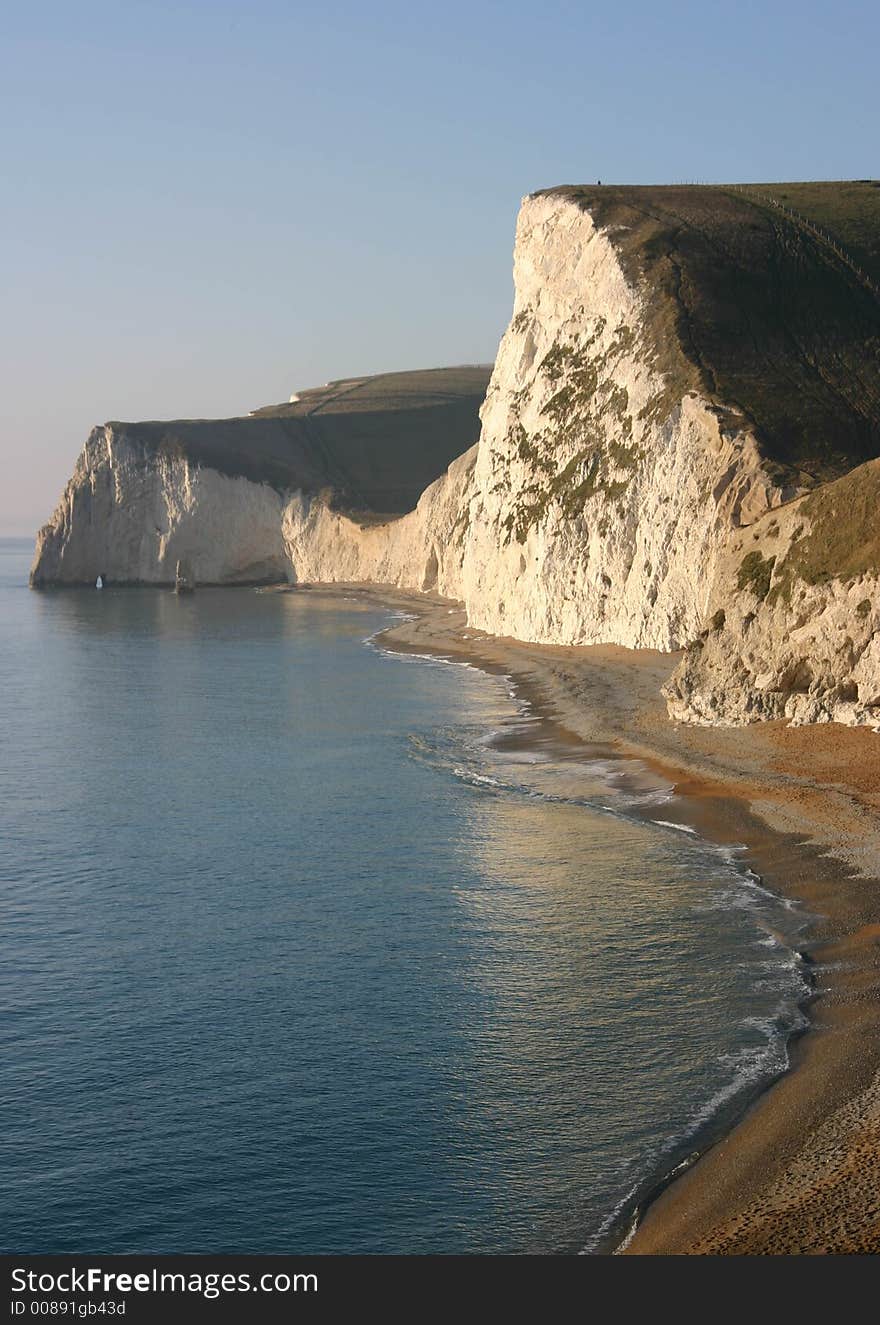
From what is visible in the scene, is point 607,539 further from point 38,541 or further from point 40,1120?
point 38,541

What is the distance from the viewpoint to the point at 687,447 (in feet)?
214

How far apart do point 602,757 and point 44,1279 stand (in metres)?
32.5

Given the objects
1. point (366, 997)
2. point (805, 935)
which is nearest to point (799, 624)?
point (805, 935)

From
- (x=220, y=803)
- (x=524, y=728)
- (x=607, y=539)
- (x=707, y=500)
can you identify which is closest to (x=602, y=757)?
(x=524, y=728)

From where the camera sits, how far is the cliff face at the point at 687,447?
4675 cm

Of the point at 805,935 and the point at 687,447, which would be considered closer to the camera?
the point at 805,935

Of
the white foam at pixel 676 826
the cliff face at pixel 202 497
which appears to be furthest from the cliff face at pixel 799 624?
the cliff face at pixel 202 497

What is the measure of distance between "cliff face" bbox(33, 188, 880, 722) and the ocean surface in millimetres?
7485

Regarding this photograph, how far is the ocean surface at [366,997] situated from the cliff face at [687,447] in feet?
24.6

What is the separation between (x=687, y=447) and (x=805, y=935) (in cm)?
4090

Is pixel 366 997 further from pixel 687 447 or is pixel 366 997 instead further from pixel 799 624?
pixel 687 447

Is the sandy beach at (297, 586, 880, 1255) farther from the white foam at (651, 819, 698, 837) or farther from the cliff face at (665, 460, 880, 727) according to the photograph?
the cliff face at (665, 460, 880, 727)

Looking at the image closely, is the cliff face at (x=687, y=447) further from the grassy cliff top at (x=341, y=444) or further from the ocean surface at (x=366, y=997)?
the grassy cliff top at (x=341, y=444)

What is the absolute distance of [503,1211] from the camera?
17812 millimetres
